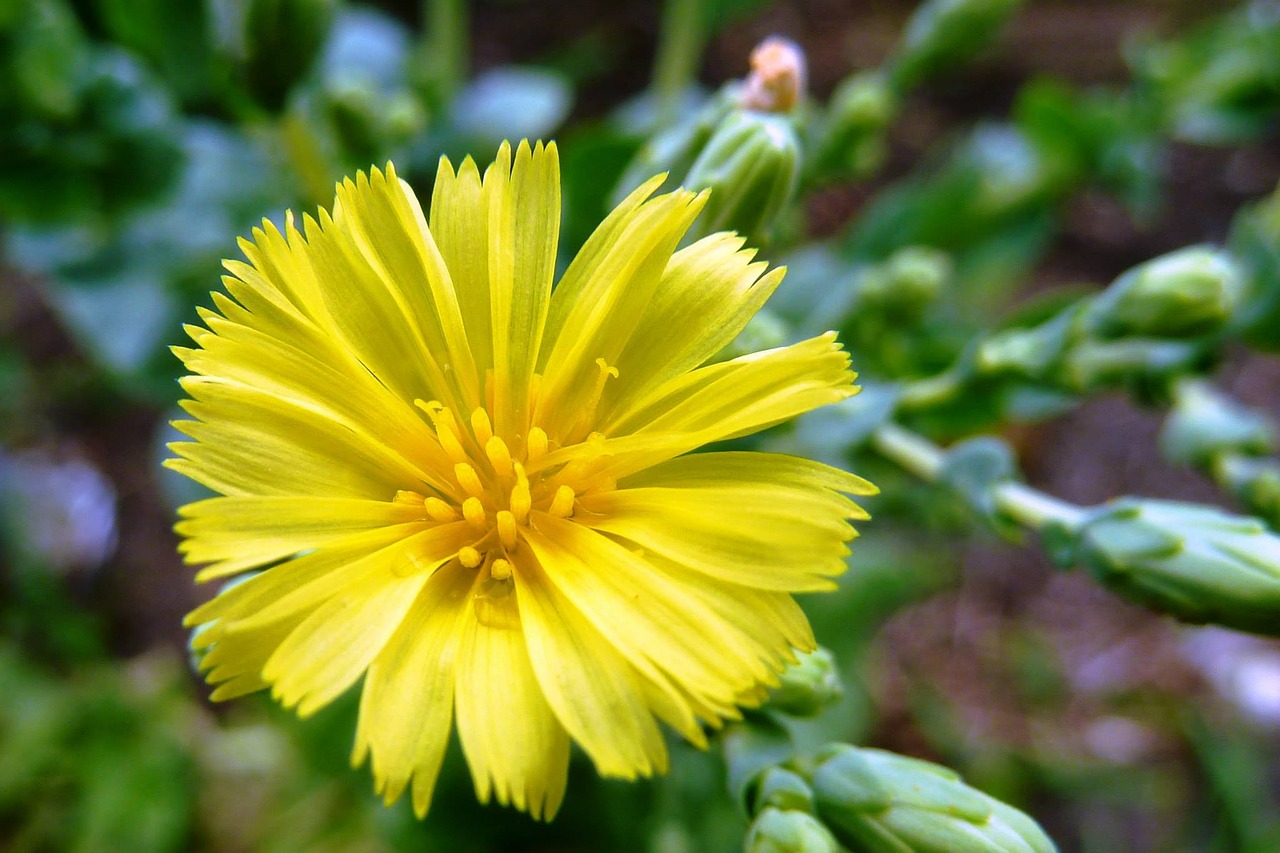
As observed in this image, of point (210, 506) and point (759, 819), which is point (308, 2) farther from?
point (759, 819)

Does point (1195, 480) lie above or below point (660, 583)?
below

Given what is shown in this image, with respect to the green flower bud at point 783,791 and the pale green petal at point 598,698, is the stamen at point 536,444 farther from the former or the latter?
the green flower bud at point 783,791

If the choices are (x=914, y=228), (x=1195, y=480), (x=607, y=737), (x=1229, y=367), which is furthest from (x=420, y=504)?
(x=1229, y=367)

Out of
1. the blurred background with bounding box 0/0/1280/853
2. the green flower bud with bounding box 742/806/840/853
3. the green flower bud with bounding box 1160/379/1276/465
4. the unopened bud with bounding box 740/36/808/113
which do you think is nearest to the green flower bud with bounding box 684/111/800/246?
the unopened bud with bounding box 740/36/808/113

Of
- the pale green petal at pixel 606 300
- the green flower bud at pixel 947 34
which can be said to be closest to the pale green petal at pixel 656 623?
the pale green petal at pixel 606 300

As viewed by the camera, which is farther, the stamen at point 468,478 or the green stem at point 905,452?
the green stem at point 905,452

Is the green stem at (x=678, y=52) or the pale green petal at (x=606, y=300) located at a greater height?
the green stem at (x=678, y=52)

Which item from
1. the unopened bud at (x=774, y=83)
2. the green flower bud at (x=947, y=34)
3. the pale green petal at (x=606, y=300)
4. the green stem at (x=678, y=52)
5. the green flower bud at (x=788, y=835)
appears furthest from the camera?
the green stem at (x=678, y=52)
